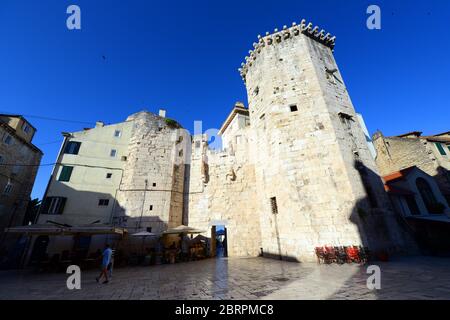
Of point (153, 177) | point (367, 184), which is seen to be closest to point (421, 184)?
point (367, 184)

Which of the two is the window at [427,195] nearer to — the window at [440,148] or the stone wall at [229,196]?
the window at [440,148]

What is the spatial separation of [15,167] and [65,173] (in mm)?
8501

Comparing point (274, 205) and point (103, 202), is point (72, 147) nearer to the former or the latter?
point (103, 202)

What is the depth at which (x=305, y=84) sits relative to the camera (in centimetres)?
1234

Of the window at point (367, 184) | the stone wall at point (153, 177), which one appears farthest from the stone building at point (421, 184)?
the stone wall at point (153, 177)

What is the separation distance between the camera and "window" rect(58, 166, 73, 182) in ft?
47.4

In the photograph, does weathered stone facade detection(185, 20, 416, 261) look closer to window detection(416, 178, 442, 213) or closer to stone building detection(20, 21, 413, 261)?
stone building detection(20, 21, 413, 261)

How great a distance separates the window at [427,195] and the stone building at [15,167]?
3354cm

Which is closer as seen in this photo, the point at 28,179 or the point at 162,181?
the point at 162,181

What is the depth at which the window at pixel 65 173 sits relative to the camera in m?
14.4

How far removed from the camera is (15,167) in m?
18.0

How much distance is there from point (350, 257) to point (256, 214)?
261 inches
